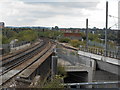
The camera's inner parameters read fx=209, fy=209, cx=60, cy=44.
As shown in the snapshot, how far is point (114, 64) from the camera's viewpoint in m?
21.0

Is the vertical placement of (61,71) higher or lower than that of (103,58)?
lower

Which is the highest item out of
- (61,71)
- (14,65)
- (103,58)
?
(103,58)

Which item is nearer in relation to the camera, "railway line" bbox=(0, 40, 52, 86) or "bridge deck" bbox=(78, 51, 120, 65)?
"railway line" bbox=(0, 40, 52, 86)

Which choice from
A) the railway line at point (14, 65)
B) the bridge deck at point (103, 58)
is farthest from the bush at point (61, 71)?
the bridge deck at point (103, 58)

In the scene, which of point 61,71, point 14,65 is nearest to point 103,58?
point 61,71

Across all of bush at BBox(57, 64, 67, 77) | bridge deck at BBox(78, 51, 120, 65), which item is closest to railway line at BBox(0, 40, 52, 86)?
bush at BBox(57, 64, 67, 77)

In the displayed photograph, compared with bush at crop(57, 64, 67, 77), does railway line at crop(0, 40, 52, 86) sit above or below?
above

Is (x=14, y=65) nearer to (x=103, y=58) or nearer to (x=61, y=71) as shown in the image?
(x=61, y=71)

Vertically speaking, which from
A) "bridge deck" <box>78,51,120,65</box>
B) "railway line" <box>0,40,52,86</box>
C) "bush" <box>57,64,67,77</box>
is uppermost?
"bridge deck" <box>78,51,120,65</box>

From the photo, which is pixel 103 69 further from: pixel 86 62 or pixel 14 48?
pixel 14 48

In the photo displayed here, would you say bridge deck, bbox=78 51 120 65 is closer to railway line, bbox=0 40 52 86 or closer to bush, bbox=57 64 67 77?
bush, bbox=57 64 67 77

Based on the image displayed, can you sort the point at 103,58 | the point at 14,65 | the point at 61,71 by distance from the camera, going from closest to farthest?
the point at 14,65 < the point at 103,58 < the point at 61,71

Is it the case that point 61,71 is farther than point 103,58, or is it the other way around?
point 61,71

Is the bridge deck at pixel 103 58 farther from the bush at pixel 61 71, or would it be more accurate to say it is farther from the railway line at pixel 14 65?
the railway line at pixel 14 65
